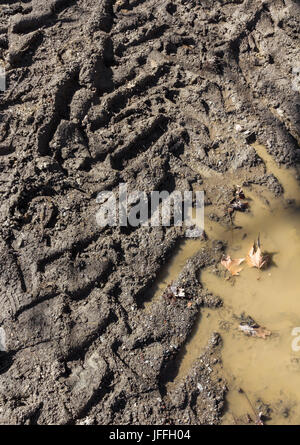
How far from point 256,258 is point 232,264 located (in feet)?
0.58

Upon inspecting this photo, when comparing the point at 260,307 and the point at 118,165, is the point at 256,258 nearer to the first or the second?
the point at 260,307

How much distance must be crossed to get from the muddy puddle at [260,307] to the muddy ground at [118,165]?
82 mm

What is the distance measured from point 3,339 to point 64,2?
305 cm

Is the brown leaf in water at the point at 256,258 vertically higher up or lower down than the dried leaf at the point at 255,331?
higher up

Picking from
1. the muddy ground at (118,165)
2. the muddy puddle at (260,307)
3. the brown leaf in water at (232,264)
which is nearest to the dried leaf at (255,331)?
the muddy puddle at (260,307)

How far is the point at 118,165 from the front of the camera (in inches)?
120

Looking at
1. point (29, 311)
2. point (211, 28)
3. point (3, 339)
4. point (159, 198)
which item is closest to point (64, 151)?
point (159, 198)

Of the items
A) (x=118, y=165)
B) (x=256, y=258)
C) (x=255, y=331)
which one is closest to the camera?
(x=255, y=331)

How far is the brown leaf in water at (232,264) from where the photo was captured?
2746 millimetres

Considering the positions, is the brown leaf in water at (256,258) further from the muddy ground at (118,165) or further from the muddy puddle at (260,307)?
the muddy ground at (118,165)

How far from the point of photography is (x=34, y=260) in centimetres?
266

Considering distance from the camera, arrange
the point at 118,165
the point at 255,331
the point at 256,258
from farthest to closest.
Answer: the point at 118,165 → the point at 256,258 → the point at 255,331

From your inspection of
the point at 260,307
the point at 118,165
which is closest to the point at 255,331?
the point at 260,307
